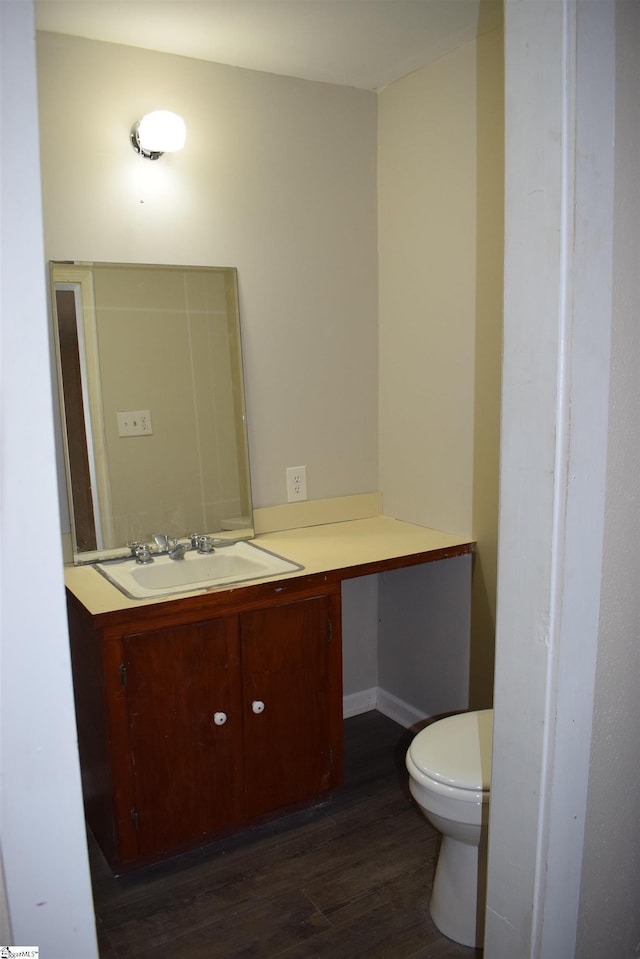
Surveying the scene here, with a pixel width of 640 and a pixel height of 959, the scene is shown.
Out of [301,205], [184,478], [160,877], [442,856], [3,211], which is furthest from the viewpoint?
[301,205]

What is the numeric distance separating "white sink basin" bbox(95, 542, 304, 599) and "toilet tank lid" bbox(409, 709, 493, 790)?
613 mm

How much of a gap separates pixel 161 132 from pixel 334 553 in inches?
53.7

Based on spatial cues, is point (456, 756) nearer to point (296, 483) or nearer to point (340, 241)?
point (296, 483)

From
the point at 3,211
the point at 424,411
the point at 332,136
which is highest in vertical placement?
the point at 332,136

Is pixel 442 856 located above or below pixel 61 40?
below

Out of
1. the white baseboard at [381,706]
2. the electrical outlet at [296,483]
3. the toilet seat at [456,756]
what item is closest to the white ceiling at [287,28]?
the electrical outlet at [296,483]

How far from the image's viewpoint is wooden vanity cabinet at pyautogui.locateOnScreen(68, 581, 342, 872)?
1.91 m

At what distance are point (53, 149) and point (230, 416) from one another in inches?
37.1

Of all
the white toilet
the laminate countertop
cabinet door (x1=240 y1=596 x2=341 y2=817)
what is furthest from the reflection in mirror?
the white toilet

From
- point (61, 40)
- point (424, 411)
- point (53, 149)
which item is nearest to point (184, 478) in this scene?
point (424, 411)

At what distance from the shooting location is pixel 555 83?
103cm

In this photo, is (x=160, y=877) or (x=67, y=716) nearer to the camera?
(x=67, y=716)

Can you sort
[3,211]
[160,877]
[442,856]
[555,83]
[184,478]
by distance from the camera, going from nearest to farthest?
[3,211] → [555,83] → [442,856] → [160,877] → [184,478]

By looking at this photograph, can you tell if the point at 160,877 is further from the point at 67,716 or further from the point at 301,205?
the point at 301,205
